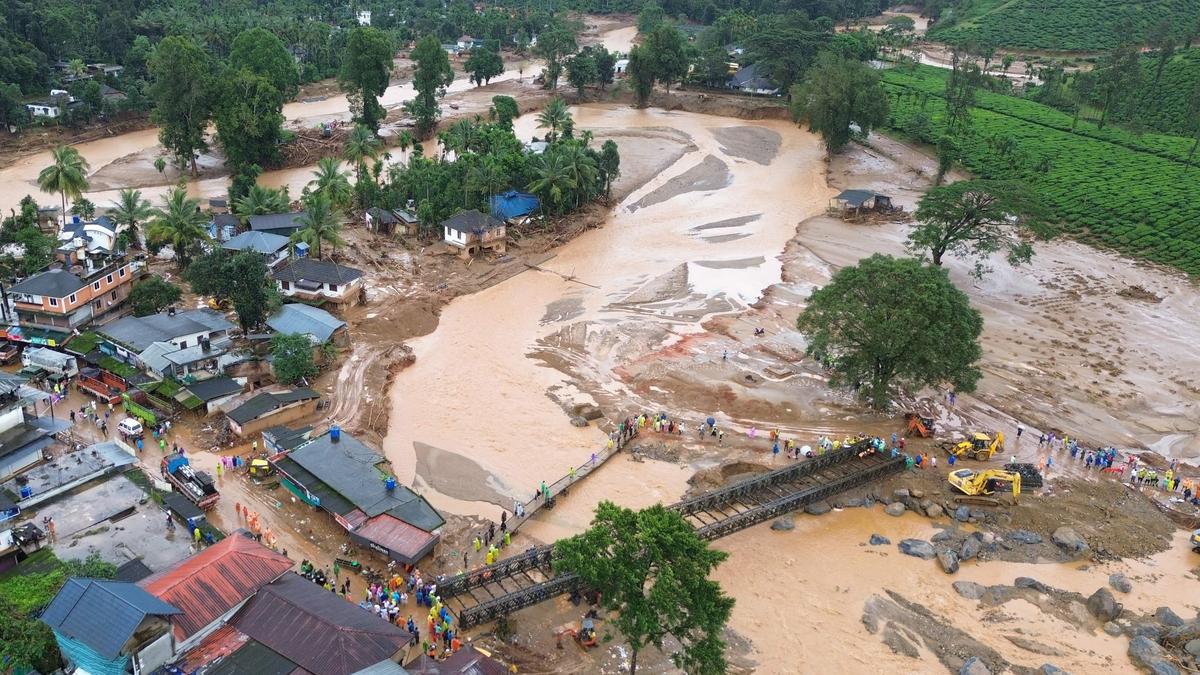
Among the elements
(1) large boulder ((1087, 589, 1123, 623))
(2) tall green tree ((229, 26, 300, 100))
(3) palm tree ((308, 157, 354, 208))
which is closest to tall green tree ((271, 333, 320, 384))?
(3) palm tree ((308, 157, 354, 208))

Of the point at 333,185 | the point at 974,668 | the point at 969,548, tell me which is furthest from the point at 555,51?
the point at 974,668

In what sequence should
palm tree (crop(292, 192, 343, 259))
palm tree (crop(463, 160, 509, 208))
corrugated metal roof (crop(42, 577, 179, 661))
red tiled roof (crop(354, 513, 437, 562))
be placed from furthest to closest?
1. palm tree (crop(463, 160, 509, 208))
2. palm tree (crop(292, 192, 343, 259))
3. red tiled roof (crop(354, 513, 437, 562))
4. corrugated metal roof (crop(42, 577, 179, 661))

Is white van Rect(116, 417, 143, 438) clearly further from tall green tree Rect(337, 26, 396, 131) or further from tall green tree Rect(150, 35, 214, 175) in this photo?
tall green tree Rect(337, 26, 396, 131)

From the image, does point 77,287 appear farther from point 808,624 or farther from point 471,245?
point 808,624

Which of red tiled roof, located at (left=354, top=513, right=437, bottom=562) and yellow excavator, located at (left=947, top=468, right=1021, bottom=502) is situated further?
yellow excavator, located at (left=947, top=468, right=1021, bottom=502)

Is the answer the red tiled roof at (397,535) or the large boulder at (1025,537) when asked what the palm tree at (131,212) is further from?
the large boulder at (1025,537)

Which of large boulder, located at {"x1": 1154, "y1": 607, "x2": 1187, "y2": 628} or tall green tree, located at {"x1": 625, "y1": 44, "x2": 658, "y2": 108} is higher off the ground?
tall green tree, located at {"x1": 625, "y1": 44, "x2": 658, "y2": 108}

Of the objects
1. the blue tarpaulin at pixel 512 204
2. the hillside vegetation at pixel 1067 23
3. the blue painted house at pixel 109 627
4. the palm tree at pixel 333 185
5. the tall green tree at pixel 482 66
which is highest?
the hillside vegetation at pixel 1067 23

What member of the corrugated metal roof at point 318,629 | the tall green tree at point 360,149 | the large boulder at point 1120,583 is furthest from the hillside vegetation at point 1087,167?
the corrugated metal roof at point 318,629
